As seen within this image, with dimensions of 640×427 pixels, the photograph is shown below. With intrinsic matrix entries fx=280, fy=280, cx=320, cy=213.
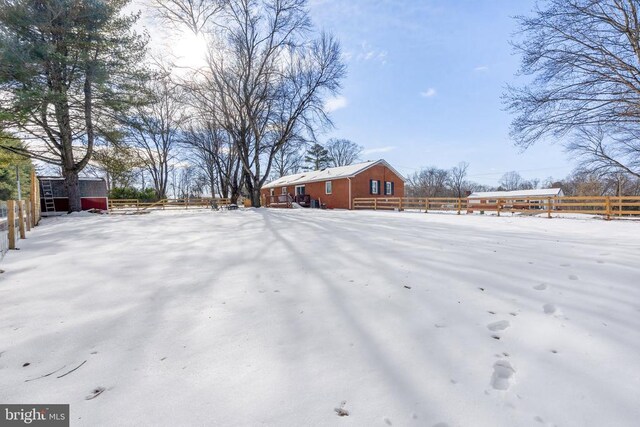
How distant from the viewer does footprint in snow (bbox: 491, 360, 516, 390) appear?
63.9 inches

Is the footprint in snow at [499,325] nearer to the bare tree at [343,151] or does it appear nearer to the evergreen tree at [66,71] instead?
the evergreen tree at [66,71]

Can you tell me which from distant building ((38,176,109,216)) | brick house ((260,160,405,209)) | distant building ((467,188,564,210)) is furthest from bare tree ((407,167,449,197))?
distant building ((38,176,109,216))

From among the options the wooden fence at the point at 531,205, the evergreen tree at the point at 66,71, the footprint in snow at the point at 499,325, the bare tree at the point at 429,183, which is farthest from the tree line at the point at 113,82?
the bare tree at the point at 429,183

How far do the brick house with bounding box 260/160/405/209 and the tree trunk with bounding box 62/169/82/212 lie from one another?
13.2 meters

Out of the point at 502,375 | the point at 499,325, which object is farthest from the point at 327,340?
the point at 499,325

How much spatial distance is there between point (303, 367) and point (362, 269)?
195 centimetres

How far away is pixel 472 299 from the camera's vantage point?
2.73 m

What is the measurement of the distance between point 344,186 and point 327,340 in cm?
2098

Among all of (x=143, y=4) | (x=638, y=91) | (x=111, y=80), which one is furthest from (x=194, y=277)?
(x=143, y=4)

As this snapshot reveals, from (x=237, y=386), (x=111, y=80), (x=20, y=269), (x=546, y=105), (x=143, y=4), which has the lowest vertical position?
(x=237, y=386)

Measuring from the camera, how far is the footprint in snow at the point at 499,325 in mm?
2221

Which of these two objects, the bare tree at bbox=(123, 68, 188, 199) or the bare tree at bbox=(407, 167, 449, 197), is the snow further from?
the bare tree at bbox=(407, 167, 449, 197)

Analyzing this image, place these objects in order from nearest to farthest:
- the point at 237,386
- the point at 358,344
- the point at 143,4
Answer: the point at 237,386
the point at 358,344
the point at 143,4

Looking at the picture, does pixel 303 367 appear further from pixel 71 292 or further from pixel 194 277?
pixel 71 292
